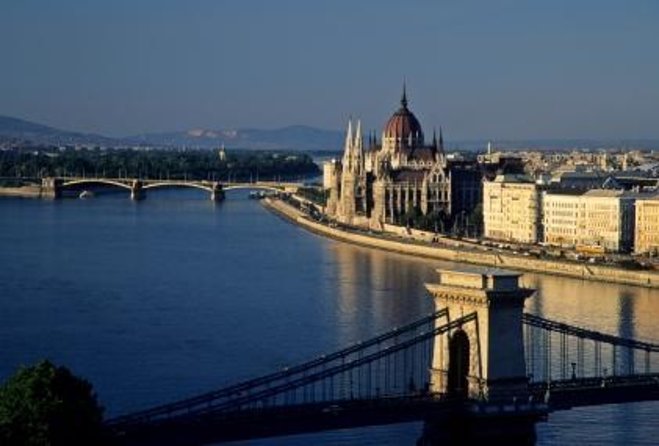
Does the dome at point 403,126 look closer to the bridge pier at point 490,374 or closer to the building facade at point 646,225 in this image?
the building facade at point 646,225

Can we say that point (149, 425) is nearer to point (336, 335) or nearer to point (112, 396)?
point (112, 396)

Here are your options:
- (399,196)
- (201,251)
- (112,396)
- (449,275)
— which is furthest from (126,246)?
(449,275)

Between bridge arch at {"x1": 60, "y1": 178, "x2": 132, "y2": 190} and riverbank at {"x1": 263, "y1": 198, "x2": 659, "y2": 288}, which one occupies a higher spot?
bridge arch at {"x1": 60, "y1": 178, "x2": 132, "y2": 190}

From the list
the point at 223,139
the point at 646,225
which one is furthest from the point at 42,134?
the point at 646,225

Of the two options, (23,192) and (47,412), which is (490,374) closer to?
Answer: (47,412)

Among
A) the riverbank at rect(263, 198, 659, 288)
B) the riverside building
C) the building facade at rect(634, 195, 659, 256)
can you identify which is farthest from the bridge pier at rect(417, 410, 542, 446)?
the riverside building

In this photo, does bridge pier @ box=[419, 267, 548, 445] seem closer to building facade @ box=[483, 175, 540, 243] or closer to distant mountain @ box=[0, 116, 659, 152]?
building facade @ box=[483, 175, 540, 243]
